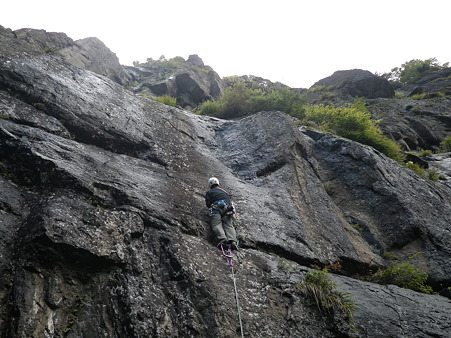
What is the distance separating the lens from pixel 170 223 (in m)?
7.05

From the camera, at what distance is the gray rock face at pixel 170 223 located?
518cm

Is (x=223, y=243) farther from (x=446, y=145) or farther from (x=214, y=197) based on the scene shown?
(x=446, y=145)

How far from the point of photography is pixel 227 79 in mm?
35969

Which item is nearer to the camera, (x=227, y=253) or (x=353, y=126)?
(x=227, y=253)

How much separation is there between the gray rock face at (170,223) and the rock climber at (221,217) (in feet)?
0.99

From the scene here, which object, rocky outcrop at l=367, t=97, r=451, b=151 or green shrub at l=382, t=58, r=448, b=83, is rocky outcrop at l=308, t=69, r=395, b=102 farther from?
green shrub at l=382, t=58, r=448, b=83

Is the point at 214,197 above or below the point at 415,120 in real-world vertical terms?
below

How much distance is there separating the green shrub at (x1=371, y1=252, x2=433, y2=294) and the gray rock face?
50 cm

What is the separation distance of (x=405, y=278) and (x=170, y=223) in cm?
615

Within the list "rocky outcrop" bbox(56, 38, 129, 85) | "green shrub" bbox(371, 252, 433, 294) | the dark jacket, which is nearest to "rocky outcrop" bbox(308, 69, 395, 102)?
"rocky outcrop" bbox(56, 38, 129, 85)

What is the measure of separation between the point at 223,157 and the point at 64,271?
7.21 meters

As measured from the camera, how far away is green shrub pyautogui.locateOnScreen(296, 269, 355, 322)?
20.5 feet

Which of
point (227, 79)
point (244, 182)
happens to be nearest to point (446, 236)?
point (244, 182)

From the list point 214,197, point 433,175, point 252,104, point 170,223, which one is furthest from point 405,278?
point 252,104
